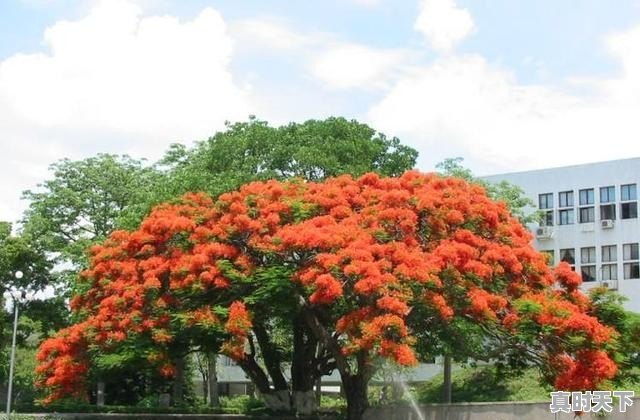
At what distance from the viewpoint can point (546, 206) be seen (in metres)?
45.4

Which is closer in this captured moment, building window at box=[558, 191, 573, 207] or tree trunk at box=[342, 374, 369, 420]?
tree trunk at box=[342, 374, 369, 420]

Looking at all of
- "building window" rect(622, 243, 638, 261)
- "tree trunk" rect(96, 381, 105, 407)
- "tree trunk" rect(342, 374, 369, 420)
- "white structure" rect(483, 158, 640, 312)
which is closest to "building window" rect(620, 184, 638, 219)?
"white structure" rect(483, 158, 640, 312)

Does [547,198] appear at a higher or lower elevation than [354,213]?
higher

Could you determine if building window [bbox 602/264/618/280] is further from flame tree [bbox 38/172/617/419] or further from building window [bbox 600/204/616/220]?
flame tree [bbox 38/172/617/419]

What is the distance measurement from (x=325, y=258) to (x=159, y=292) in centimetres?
448

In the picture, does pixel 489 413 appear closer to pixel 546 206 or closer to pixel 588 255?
pixel 588 255

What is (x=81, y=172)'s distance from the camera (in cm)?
3688

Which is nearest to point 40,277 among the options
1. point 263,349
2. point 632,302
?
point 263,349

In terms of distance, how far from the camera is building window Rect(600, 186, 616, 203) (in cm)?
4297

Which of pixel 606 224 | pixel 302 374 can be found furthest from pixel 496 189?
pixel 302 374

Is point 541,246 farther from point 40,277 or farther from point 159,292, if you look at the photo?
point 159,292

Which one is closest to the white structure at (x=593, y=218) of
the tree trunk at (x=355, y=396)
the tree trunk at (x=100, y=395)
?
the tree trunk at (x=100, y=395)

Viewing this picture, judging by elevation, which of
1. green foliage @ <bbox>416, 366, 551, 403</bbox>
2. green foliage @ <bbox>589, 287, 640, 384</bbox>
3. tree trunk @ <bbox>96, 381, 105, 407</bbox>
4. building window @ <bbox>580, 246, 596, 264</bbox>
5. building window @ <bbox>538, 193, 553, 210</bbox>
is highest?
building window @ <bbox>538, 193, 553, 210</bbox>

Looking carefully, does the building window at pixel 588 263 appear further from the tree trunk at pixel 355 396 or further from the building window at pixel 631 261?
the tree trunk at pixel 355 396
